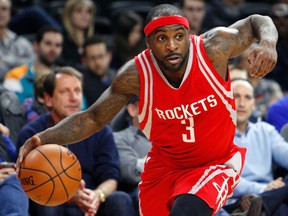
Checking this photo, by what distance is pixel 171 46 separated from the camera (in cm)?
463

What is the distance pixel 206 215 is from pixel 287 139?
2673 mm

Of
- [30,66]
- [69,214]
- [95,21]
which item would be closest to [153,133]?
[69,214]

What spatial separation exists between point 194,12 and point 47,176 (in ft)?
17.8

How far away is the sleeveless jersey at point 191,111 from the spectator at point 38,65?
3109 mm

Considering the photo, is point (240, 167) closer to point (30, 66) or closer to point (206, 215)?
point (206, 215)

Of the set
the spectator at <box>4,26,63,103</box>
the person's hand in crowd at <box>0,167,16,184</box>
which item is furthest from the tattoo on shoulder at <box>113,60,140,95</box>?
the spectator at <box>4,26,63,103</box>

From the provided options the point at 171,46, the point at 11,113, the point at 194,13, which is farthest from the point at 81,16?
the point at 171,46

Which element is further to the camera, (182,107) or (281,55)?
(281,55)

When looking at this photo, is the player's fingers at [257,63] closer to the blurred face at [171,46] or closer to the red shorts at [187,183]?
the blurred face at [171,46]

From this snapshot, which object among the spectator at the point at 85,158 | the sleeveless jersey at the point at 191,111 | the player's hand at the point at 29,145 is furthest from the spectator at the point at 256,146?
the player's hand at the point at 29,145

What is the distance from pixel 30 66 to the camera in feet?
27.0

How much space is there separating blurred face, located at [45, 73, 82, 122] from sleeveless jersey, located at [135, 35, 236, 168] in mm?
1578

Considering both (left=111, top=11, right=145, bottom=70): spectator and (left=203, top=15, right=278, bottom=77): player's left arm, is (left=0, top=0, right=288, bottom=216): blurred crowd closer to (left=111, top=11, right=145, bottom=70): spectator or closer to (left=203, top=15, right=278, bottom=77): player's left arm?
(left=111, top=11, right=145, bottom=70): spectator

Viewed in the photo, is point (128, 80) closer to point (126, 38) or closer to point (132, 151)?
point (132, 151)
